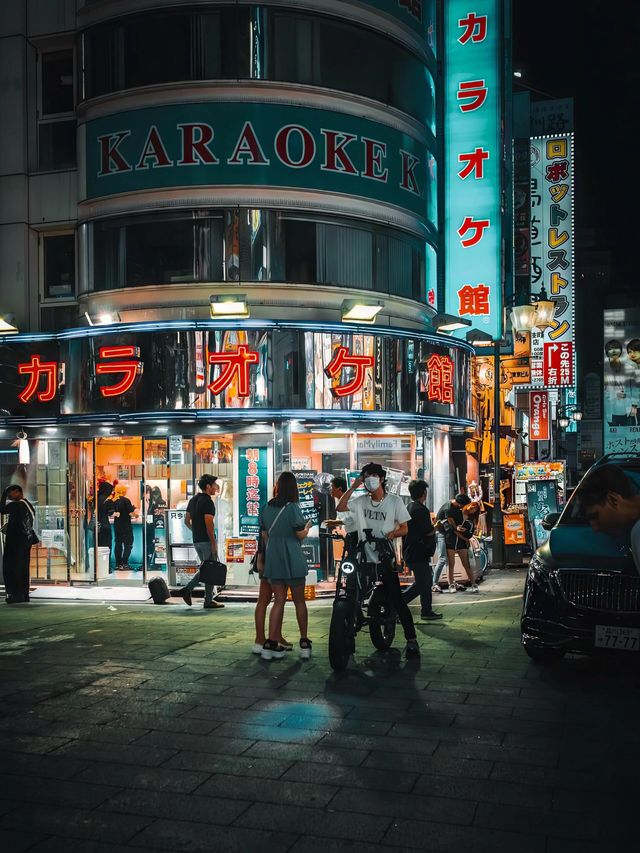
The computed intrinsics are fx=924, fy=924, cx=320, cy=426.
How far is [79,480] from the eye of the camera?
17.5 m

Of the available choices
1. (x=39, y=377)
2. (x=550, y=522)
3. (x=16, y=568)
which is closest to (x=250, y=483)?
(x=16, y=568)

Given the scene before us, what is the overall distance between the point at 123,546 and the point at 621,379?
8360cm

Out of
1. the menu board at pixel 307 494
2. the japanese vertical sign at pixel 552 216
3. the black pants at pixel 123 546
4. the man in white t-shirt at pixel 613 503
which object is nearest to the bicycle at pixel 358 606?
the man in white t-shirt at pixel 613 503

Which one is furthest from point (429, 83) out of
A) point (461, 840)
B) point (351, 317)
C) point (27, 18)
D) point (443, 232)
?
point (461, 840)

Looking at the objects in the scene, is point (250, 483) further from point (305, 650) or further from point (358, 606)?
point (358, 606)

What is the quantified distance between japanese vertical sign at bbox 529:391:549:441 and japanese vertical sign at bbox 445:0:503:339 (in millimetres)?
10041

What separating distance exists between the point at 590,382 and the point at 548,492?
9238 centimetres

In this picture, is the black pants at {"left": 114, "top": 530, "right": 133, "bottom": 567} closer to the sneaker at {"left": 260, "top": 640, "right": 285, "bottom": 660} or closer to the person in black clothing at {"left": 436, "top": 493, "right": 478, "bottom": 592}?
the person in black clothing at {"left": 436, "top": 493, "right": 478, "bottom": 592}

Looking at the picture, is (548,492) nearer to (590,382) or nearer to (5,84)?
(5,84)

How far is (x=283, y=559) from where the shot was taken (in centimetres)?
997

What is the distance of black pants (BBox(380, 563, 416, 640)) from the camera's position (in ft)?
32.9

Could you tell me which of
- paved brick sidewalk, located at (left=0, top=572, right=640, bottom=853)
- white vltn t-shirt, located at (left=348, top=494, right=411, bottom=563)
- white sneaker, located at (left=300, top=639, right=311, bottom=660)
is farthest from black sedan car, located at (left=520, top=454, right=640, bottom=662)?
white sneaker, located at (left=300, top=639, right=311, bottom=660)

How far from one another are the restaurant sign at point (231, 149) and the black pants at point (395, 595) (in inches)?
364

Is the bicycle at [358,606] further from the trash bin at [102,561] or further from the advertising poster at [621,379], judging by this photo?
the advertising poster at [621,379]
